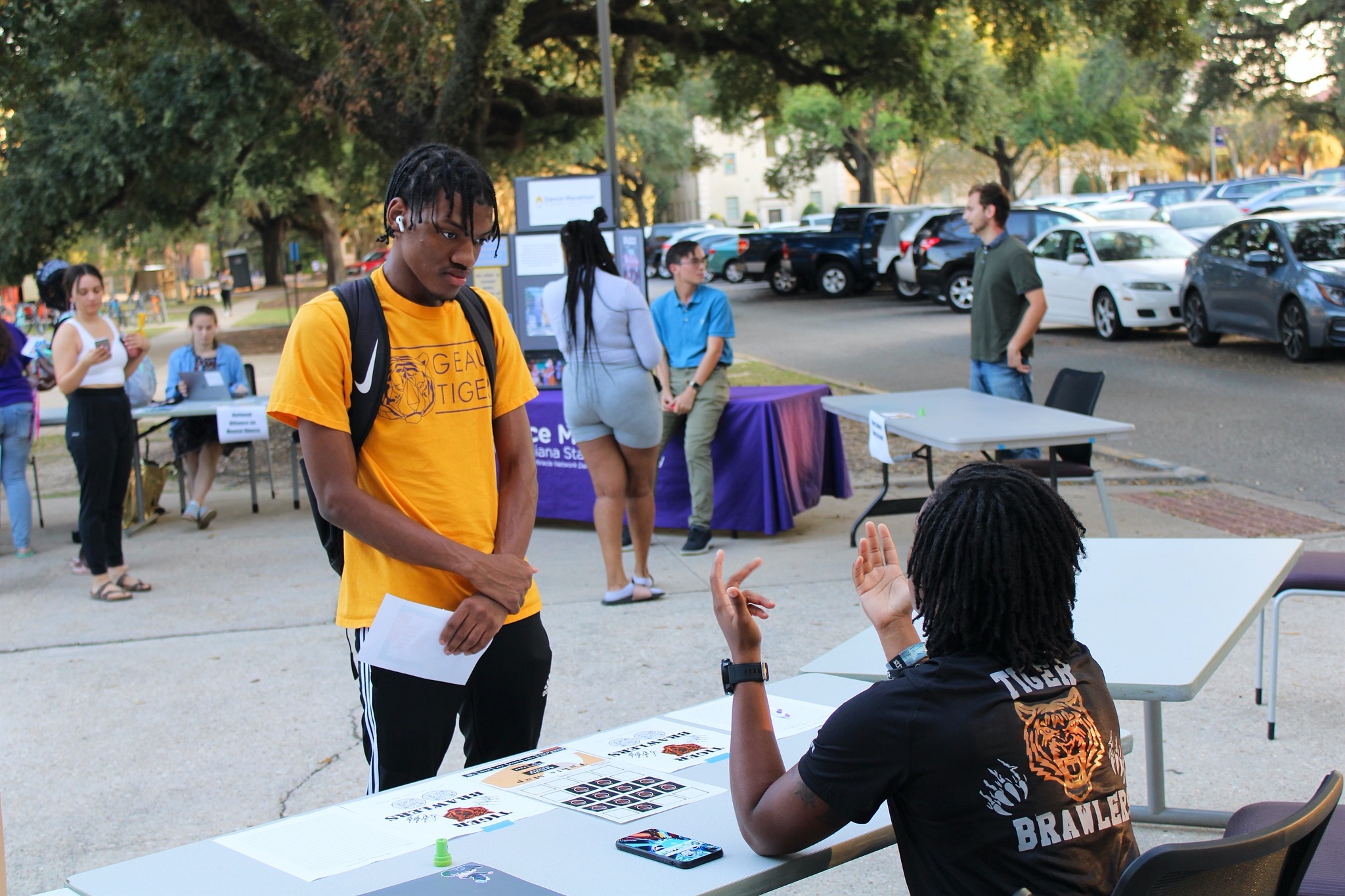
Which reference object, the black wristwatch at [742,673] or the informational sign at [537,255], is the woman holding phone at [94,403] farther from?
the black wristwatch at [742,673]

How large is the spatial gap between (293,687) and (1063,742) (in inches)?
163

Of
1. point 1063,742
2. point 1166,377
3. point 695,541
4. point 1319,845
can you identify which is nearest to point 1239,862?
point 1063,742

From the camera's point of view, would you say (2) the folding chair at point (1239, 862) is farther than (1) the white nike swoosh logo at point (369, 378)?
No

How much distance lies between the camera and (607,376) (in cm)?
613

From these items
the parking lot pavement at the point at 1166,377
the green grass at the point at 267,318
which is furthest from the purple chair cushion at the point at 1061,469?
the green grass at the point at 267,318

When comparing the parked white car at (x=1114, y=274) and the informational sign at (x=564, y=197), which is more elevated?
the informational sign at (x=564, y=197)

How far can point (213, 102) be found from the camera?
17.7m

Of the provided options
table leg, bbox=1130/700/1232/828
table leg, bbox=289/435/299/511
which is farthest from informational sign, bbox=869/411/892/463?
table leg, bbox=289/435/299/511

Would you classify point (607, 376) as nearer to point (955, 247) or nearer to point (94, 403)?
point (94, 403)

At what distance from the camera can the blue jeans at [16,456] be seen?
304 inches

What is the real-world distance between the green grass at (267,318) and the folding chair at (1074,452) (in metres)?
24.5

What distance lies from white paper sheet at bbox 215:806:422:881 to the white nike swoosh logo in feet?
2.68

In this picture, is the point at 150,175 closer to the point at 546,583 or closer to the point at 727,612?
the point at 546,583

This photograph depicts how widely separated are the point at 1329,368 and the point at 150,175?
1785cm
